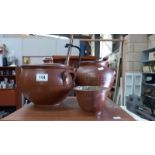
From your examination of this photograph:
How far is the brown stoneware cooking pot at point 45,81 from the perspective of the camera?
1.68 ft

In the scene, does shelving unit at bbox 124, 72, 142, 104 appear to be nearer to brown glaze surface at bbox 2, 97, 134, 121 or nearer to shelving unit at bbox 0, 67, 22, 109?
shelving unit at bbox 0, 67, 22, 109

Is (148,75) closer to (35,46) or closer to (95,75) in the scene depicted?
(35,46)

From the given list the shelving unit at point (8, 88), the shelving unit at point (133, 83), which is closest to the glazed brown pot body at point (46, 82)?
the shelving unit at point (133, 83)

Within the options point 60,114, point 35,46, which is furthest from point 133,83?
point 60,114

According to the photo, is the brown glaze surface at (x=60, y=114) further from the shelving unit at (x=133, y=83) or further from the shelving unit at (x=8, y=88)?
the shelving unit at (x=8, y=88)

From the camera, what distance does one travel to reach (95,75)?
0.60 metres

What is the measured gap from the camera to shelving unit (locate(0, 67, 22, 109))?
3.53 metres

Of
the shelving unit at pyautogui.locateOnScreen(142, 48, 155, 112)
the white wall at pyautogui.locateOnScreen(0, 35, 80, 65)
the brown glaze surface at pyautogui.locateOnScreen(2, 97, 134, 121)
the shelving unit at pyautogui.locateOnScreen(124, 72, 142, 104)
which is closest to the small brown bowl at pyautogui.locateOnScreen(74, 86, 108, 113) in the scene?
the brown glaze surface at pyautogui.locateOnScreen(2, 97, 134, 121)

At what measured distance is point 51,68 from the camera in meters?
0.52

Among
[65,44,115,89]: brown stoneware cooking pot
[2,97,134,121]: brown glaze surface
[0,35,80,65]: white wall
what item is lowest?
[2,97,134,121]: brown glaze surface

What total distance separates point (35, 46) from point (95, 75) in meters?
3.33
